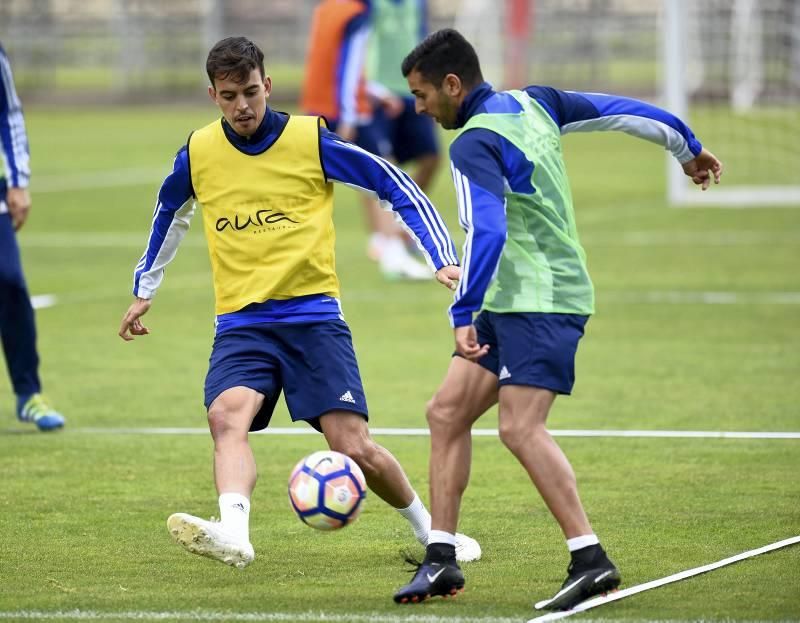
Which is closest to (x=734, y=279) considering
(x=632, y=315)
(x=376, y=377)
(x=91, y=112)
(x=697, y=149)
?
(x=632, y=315)

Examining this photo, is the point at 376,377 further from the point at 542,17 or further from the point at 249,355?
the point at 542,17

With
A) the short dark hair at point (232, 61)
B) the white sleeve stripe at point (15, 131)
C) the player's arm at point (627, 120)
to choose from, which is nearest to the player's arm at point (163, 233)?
the short dark hair at point (232, 61)

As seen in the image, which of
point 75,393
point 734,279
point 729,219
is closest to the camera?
point 75,393

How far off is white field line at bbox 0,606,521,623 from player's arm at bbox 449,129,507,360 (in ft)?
2.98

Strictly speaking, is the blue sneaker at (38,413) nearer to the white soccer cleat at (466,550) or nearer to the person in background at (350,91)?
the white soccer cleat at (466,550)

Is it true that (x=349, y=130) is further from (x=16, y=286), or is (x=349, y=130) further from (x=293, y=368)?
(x=293, y=368)

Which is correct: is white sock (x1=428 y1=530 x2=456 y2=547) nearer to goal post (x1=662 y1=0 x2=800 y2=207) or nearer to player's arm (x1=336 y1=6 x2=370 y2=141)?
player's arm (x1=336 y1=6 x2=370 y2=141)

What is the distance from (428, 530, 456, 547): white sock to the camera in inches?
242

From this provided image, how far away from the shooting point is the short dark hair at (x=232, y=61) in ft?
21.2

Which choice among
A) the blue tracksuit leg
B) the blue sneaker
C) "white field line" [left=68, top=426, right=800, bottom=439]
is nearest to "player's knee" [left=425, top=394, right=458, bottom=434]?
"white field line" [left=68, top=426, right=800, bottom=439]

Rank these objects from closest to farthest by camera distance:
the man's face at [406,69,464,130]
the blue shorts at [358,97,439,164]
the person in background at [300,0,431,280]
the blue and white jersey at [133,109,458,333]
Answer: the man's face at [406,69,464,130], the blue and white jersey at [133,109,458,333], the person in background at [300,0,431,280], the blue shorts at [358,97,439,164]

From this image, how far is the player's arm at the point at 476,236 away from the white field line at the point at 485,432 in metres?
3.47

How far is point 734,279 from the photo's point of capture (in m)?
15.3

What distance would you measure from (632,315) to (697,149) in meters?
6.63
